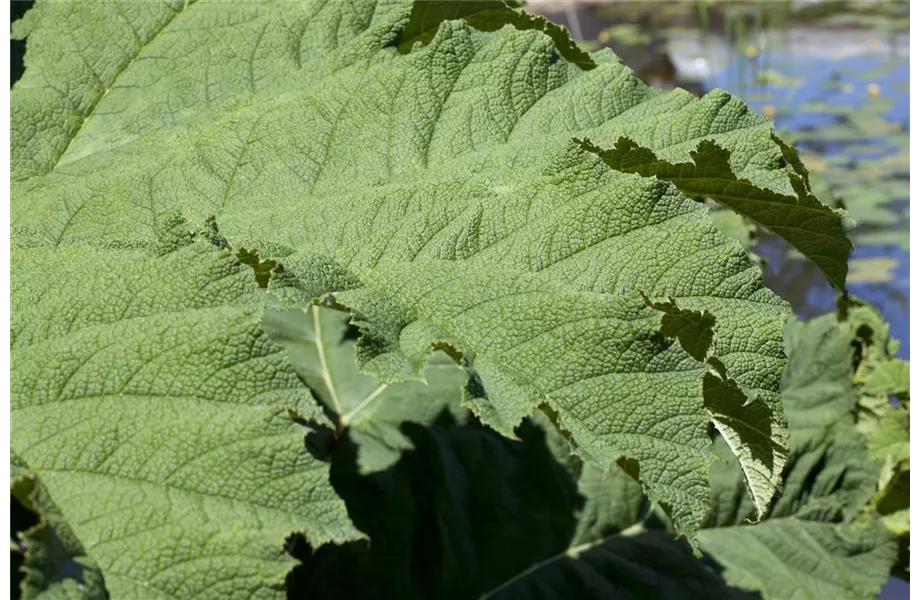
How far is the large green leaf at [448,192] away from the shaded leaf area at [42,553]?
0.32m

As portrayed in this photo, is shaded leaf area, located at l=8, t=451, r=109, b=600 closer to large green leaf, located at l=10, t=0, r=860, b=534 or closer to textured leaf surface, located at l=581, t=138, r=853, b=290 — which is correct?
large green leaf, located at l=10, t=0, r=860, b=534

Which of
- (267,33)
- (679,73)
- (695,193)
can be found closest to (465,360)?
(695,193)

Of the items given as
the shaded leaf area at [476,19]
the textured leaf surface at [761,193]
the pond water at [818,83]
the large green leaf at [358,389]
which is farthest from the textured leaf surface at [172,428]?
the pond water at [818,83]

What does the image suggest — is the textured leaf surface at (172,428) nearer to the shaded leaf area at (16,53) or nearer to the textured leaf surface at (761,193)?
the textured leaf surface at (761,193)

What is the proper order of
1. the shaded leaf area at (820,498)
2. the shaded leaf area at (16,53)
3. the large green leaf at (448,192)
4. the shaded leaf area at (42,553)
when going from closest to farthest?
the shaded leaf area at (42,553)
the large green leaf at (448,192)
the shaded leaf area at (16,53)
the shaded leaf area at (820,498)

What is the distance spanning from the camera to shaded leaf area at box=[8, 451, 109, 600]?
3.04 feet

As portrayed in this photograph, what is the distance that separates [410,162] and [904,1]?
8827 millimetres

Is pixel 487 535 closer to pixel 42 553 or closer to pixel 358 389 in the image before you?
pixel 358 389

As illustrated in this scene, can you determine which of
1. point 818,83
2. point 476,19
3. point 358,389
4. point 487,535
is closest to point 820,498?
point 487,535

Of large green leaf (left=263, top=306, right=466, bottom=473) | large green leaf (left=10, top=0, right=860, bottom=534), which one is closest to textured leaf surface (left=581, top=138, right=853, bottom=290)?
large green leaf (left=10, top=0, right=860, bottom=534)

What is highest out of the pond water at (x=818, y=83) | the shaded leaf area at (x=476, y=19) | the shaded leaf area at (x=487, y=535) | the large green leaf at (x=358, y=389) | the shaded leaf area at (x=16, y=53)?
the shaded leaf area at (x=16, y=53)

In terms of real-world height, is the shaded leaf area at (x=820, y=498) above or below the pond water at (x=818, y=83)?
above

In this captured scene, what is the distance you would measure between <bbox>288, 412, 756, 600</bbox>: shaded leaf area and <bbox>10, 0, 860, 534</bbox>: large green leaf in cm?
61

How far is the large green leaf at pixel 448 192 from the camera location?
1.16 metres
